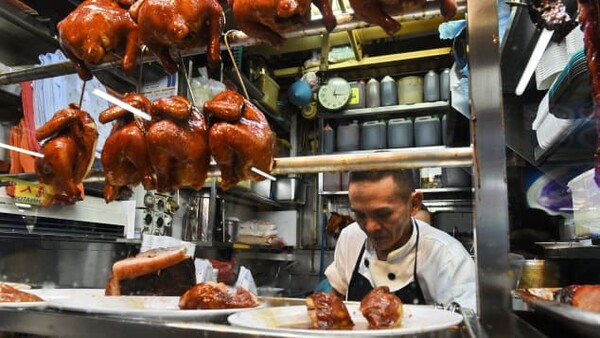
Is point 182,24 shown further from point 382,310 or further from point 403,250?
point 403,250

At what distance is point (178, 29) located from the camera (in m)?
1.21

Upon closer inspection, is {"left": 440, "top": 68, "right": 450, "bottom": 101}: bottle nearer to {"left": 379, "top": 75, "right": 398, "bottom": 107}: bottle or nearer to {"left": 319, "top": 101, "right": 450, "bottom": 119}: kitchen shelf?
{"left": 319, "top": 101, "right": 450, "bottom": 119}: kitchen shelf

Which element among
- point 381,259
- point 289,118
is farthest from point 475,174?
point 289,118

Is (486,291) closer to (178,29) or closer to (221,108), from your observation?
(221,108)

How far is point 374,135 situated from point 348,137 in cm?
29

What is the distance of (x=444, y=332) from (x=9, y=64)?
3.26 meters

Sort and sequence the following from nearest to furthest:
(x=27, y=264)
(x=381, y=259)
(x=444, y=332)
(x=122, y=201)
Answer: (x=444, y=332) < (x=381, y=259) < (x=27, y=264) < (x=122, y=201)

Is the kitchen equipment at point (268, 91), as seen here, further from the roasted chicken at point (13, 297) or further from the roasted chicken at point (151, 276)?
the roasted chicken at point (13, 297)

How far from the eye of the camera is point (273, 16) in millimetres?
1153

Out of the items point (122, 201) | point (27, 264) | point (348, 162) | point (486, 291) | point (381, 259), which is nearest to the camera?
point (486, 291)

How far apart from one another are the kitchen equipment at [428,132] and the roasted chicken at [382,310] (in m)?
3.60

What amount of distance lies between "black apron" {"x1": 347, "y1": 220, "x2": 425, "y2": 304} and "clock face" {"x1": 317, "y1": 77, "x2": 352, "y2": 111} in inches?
105

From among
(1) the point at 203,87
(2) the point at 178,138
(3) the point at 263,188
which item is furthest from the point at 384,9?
(3) the point at 263,188

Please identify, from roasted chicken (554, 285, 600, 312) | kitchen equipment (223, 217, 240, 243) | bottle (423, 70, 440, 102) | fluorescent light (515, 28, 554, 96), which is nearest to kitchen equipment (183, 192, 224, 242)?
kitchen equipment (223, 217, 240, 243)
